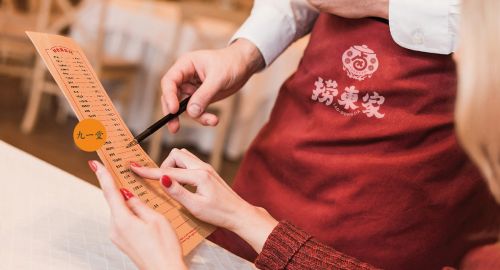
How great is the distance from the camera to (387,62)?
1.00 metres

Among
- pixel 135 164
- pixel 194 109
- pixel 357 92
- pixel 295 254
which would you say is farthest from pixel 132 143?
pixel 357 92

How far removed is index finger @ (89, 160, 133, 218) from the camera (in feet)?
2.49

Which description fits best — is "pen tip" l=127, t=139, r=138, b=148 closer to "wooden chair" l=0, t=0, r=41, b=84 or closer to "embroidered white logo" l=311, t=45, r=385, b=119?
"embroidered white logo" l=311, t=45, r=385, b=119

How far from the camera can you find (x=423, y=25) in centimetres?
95

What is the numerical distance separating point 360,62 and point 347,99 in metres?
0.07

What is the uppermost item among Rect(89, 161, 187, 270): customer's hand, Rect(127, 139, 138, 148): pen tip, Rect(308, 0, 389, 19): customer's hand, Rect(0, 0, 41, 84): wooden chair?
Rect(308, 0, 389, 19): customer's hand

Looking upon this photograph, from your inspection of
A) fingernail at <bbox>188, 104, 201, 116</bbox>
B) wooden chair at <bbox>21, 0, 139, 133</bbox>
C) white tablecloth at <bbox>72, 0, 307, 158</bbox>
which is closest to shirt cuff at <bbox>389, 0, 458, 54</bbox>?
fingernail at <bbox>188, 104, 201, 116</bbox>

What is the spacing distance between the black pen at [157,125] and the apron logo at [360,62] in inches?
11.2

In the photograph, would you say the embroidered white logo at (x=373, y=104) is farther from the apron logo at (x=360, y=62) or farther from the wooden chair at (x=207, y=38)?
the wooden chair at (x=207, y=38)

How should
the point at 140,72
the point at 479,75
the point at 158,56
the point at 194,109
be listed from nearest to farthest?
the point at 479,75 < the point at 194,109 < the point at 158,56 < the point at 140,72

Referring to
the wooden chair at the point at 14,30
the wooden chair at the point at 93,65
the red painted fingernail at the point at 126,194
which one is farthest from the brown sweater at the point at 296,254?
the wooden chair at the point at 14,30

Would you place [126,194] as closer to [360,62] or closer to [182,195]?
[182,195]

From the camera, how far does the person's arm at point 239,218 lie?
0.85m

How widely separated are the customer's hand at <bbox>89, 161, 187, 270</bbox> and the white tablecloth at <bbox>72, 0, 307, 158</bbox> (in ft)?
9.09
